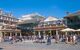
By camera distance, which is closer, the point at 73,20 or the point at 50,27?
the point at 73,20

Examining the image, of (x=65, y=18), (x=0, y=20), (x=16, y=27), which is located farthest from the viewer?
(x=0, y=20)

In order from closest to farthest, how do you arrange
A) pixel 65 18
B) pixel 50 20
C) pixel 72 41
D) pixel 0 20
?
pixel 72 41, pixel 65 18, pixel 50 20, pixel 0 20

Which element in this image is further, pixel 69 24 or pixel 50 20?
pixel 50 20

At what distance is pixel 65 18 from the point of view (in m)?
59.6

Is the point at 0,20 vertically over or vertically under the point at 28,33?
over

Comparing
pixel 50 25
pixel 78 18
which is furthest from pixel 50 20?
pixel 78 18

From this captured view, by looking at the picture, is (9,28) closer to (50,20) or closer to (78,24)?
(50,20)

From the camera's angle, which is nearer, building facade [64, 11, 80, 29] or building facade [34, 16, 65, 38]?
building facade [64, 11, 80, 29]

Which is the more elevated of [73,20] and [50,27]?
[73,20]

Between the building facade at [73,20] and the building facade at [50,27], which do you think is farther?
the building facade at [50,27]

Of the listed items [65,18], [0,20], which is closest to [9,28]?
[0,20]

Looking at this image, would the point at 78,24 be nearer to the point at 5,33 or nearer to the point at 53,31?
the point at 53,31

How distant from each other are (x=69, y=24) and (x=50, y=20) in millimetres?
7930

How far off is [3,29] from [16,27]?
481 centimetres
